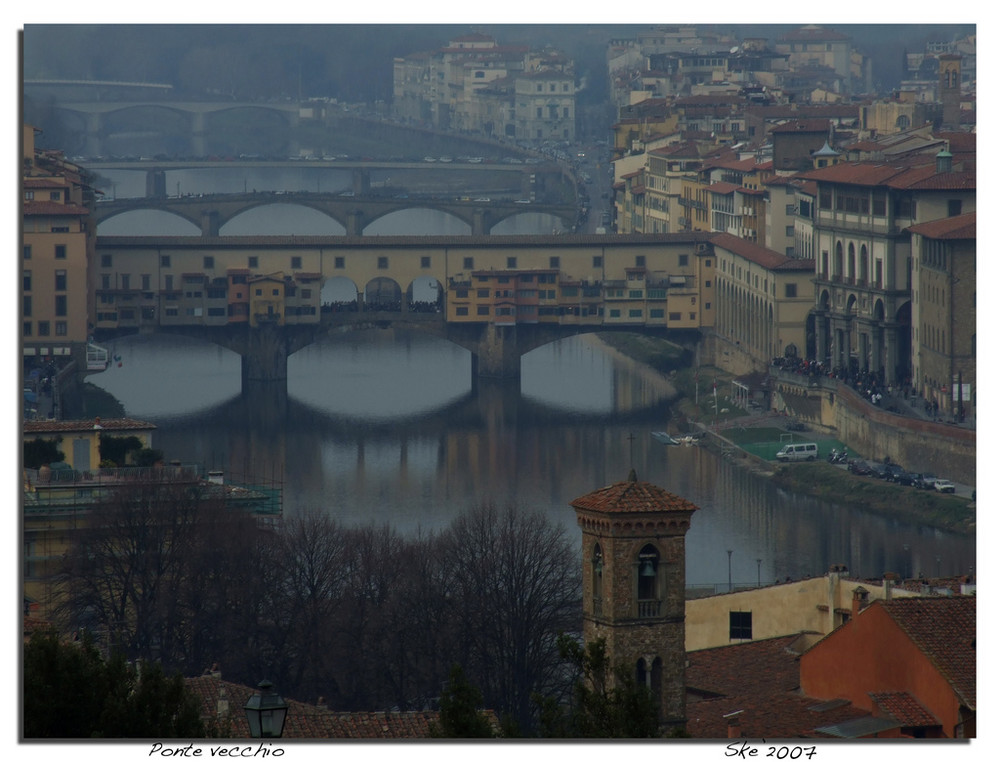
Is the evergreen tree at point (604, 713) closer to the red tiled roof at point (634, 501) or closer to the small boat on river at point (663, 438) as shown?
the red tiled roof at point (634, 501)

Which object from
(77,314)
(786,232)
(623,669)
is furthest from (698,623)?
(786,232)

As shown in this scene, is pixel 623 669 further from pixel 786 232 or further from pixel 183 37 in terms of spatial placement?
pixel 183 37

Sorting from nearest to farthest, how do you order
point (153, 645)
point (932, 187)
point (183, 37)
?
point (153, 645) → point (932, 187) → point (183, 37)

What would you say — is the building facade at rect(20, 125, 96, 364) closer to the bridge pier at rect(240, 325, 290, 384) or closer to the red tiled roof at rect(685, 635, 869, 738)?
the bridge pier at rect(240, 325, 290, 384)

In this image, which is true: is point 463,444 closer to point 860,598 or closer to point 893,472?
point 893,472

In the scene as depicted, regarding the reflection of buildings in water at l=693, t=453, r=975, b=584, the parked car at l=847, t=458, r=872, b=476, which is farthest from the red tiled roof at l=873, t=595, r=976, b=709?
the parked car at l=847, t=458, r=872, b=476

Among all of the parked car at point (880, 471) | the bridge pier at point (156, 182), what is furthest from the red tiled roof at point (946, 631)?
the bridge pier at point (156, 182)
